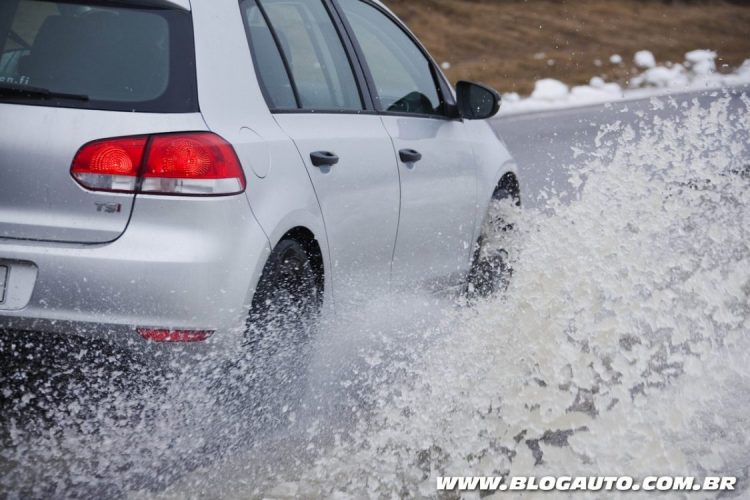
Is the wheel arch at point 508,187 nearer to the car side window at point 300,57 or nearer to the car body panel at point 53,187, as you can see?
the car side window at point 300,57

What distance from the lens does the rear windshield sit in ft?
12.3

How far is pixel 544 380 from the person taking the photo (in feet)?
14.0

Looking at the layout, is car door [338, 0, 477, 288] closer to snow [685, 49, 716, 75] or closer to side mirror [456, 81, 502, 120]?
side mirror [456, 81, 502, 120]

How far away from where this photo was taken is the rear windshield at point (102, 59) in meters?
3.74

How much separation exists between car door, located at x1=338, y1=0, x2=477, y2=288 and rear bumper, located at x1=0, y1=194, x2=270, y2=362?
1.55 meters

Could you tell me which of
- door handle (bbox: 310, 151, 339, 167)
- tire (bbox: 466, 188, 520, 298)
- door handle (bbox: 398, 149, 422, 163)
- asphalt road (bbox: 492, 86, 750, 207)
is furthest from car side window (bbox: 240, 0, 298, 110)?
asphalt road (bbox: 492, 86, 750, 207)

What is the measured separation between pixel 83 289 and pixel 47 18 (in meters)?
0.98

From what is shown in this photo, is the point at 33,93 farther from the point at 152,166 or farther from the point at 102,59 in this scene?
the point at 152,166

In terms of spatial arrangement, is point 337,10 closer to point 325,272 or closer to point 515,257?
point 325,272

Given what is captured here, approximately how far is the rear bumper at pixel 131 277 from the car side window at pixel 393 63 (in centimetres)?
171

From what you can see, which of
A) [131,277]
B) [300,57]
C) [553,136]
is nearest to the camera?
[131,277]

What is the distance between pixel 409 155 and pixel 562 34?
24.8 meters

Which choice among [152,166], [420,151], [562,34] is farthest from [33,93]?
[562,34]

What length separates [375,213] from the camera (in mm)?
4773
